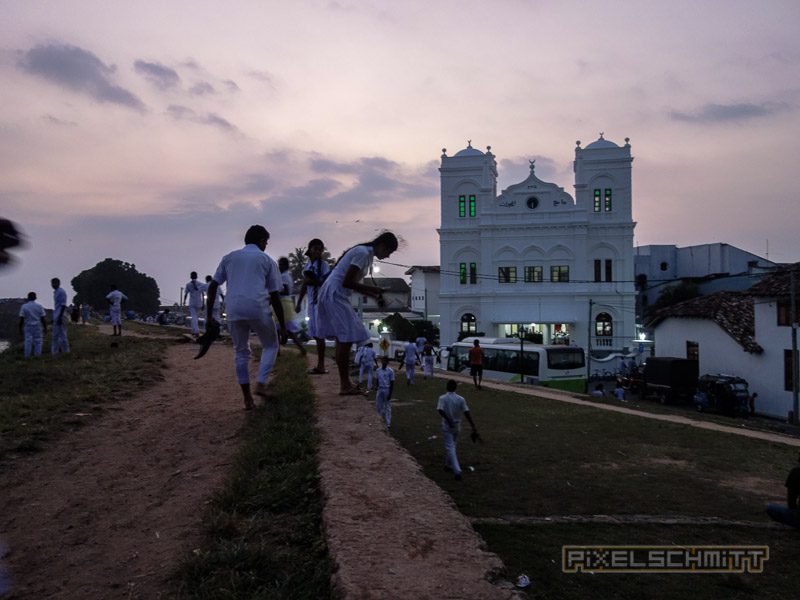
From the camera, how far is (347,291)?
5.91 meters

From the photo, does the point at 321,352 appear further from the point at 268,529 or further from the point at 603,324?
the point at 603,324

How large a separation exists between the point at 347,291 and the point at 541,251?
45584 mm

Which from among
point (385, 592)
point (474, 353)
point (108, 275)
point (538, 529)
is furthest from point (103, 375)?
point (108, 275)

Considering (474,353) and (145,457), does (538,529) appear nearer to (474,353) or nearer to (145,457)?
(145,457)

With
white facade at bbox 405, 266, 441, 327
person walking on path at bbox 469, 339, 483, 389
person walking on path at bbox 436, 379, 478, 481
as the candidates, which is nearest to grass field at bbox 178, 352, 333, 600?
person walking on path at bbox 436, 379, 478, 481

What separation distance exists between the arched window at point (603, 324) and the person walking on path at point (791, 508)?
43126 mm

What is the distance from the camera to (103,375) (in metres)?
9.15

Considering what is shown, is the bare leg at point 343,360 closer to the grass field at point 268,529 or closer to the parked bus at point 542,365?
the grass field at point 268,529

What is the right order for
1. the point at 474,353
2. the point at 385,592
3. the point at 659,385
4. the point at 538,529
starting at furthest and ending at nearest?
the point at 659,385
the point at 474,353
the point at 538,529
the point at 385,592

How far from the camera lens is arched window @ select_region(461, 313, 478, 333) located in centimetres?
4997

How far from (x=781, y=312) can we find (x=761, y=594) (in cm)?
2481

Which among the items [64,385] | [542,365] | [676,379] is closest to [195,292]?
[64,385]

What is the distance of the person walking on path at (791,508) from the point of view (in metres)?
6.32

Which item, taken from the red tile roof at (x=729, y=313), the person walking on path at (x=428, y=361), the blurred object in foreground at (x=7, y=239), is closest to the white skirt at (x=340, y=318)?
the blurred object in foreground at (x=7, y=239)
